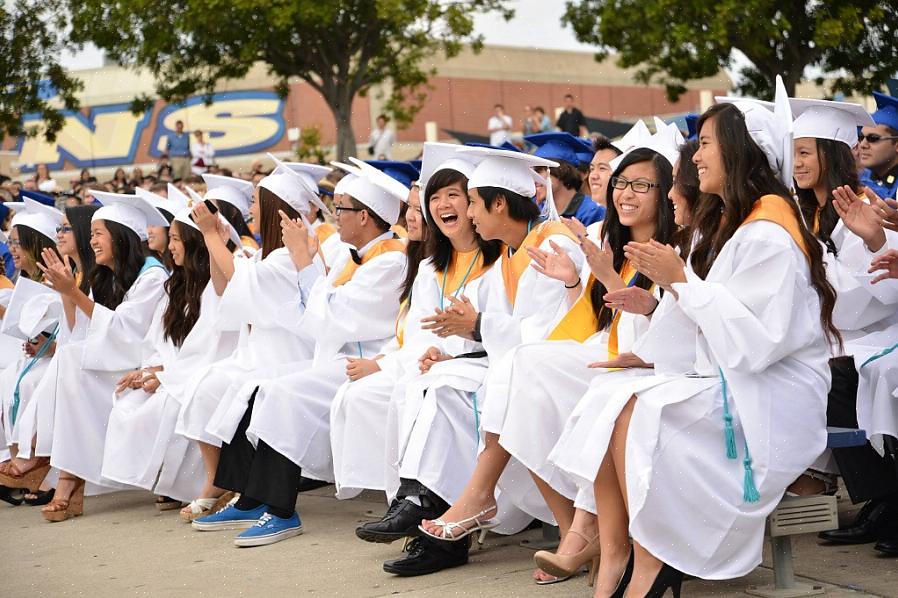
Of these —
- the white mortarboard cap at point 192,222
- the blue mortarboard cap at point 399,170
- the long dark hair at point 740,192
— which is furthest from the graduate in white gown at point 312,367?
the long dark hair at point 740,192

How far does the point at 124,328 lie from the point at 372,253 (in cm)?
209

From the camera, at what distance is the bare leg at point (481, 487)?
5.90 m

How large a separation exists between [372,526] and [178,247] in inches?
129

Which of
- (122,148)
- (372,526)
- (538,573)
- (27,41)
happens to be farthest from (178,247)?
(122,148)

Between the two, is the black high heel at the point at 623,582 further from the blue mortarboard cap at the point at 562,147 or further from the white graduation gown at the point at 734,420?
the blue mortarboard cap at the point at 562,147

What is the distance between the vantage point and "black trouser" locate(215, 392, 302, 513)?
7.35m

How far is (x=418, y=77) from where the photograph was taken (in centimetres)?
2717

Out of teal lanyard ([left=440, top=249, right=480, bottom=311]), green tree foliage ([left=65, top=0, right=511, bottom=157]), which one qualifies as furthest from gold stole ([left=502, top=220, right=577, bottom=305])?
green tree foliage ([left=65, top=0, right=511, bottom=157])

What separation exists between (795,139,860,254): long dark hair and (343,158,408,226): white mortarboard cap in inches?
100.0

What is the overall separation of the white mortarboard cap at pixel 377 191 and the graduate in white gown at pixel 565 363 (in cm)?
211

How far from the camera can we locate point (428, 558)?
6125 millimetres

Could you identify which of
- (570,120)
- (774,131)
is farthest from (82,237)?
(570,120)

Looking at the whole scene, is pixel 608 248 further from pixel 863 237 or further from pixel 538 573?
pixel 538 573

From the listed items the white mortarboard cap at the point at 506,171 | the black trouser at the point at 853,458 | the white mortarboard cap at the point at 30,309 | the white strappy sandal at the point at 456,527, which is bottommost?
the white strappy sandal at the point at 456,527
